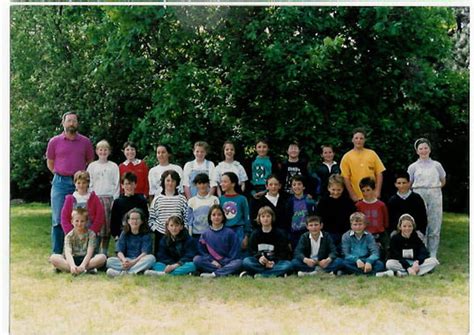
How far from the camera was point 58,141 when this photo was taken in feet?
20.5

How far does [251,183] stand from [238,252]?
0.79m

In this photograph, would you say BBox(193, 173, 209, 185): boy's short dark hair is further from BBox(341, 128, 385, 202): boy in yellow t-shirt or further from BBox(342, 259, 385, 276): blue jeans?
BBox(342, 259, 385, 276): blue jeans

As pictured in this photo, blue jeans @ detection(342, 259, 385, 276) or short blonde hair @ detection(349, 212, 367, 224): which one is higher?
short blonde hair @ detection(349, 212, 367, 224)

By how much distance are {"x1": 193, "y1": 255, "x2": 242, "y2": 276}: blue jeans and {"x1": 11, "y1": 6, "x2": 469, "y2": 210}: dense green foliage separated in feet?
4.92

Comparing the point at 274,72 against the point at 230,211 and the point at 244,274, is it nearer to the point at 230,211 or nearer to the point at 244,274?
the point at 230,211

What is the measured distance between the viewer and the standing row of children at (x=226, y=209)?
5844 mm

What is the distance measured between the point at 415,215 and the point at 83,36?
13.5ft

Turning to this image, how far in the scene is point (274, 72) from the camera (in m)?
6.96

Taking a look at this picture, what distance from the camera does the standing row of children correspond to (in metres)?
5.84

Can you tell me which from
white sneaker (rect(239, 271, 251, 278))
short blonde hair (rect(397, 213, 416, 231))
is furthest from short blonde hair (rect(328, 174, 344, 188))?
white sneaker (rect(239, 271, 251, 278))

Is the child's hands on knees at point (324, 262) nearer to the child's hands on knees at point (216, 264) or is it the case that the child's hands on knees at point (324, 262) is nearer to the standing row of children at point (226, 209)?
the standing row of children at point (226, 209)

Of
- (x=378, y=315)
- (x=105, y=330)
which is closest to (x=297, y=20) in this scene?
(x=378, y=315)

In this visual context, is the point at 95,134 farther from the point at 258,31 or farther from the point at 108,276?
the point at 108,276

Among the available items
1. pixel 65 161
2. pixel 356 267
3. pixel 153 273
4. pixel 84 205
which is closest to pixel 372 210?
pixel 356 267
